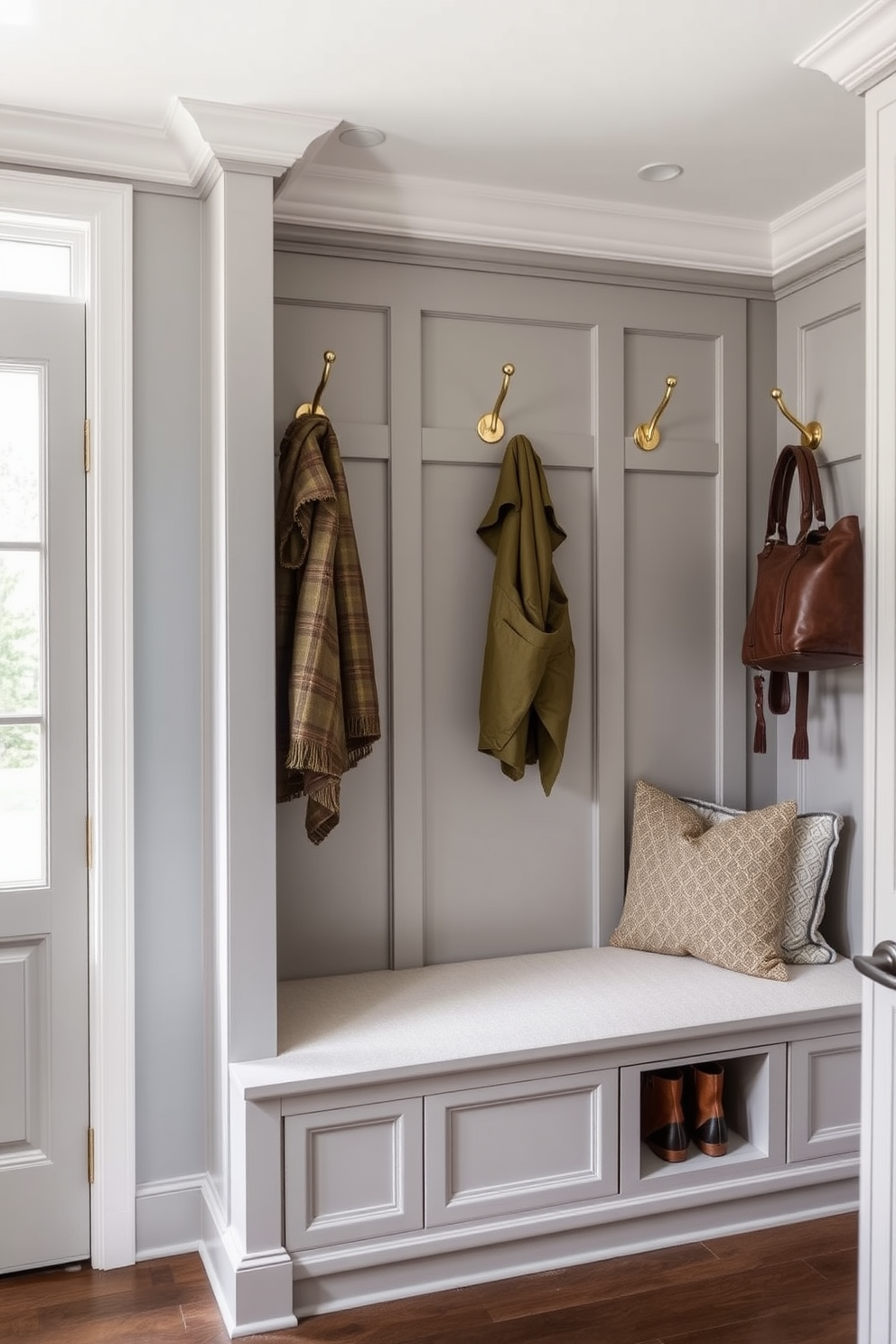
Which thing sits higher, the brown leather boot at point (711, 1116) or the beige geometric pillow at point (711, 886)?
the beige geometric pillow at point (711, 886)

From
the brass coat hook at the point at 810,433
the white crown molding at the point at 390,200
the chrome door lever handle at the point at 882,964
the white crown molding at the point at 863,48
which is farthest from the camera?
the brass coat hook at the point at 810,433

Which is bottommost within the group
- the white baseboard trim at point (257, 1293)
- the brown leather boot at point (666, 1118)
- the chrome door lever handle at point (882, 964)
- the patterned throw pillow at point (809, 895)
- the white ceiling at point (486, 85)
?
the white baseboard trim at point (257, 1293)

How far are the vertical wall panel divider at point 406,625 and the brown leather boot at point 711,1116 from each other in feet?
2.38

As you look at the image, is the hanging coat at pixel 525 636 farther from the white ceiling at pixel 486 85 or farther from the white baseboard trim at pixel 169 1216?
the white baseboard trim at pixel 169 1216

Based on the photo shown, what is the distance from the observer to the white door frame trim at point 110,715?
2414mm

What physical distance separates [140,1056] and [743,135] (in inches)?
92.5

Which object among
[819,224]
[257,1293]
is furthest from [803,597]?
[257,1293]

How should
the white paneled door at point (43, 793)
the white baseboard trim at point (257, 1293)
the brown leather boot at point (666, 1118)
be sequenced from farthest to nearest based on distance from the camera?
1. the brown leather boot at point (666, 1118)
2. the white paneled door at point (43, 793)
3. the white baseboard trim at point (257, 1293)

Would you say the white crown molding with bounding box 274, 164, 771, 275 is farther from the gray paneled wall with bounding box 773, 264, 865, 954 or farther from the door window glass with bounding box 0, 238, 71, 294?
the door window glass with bounding box 0, 238, 71, 294

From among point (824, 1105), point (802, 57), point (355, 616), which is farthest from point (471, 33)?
point (824, 1105)

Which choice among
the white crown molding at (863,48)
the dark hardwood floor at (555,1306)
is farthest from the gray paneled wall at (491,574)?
the white crown molding at (863,48)

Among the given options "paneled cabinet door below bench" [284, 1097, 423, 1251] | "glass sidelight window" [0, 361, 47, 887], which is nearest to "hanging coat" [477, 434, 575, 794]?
"paneled cabinet door below bench" [284, 1097, 423, 1251]

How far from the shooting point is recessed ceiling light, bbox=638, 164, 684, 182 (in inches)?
101

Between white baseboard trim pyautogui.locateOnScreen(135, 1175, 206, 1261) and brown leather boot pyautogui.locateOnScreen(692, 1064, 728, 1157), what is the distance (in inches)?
43.5
